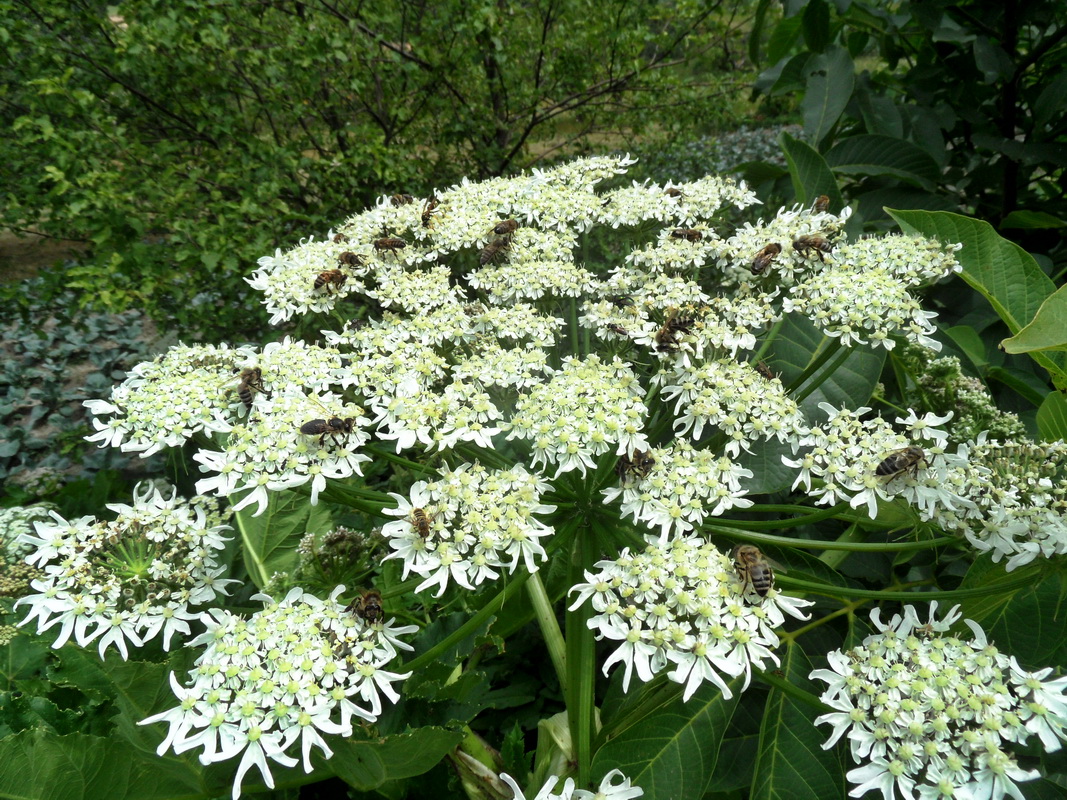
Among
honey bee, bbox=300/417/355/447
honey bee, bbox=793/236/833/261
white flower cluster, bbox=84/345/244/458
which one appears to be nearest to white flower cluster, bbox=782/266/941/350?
honey bee, bbox=793/236/833/261

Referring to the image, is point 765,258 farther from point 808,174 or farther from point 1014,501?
point 1014,501

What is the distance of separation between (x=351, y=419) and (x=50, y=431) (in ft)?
15.1

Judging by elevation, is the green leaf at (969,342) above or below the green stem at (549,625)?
above

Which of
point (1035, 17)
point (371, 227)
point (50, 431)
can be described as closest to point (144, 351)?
point (50, 431)

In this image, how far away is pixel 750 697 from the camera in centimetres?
179

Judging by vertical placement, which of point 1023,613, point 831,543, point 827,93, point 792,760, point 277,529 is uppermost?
point 827,93

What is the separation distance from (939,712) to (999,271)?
1059mm

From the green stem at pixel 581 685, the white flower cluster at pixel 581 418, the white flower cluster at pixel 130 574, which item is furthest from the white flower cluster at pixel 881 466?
the white flower cluster at pixel 130 574

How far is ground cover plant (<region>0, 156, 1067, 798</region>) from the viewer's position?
4.31 ft

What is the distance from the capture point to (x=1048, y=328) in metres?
1.07

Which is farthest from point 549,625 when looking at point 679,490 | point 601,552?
point 679,490

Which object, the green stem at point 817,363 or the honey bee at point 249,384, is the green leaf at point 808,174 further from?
the honey bee at point 249,384

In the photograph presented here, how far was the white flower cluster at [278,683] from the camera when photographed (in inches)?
48.9

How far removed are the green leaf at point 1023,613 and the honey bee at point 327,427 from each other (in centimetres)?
143
